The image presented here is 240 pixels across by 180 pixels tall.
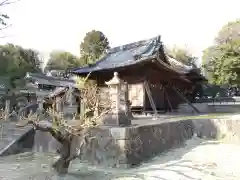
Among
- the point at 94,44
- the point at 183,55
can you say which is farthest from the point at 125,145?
the point at 94,44

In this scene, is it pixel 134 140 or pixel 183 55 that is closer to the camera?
pixel 134 140

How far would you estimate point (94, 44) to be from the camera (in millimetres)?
52438

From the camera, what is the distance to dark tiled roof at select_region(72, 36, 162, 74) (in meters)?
17.5

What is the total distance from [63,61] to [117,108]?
42.2 m

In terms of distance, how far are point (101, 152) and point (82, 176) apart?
4.85 ft

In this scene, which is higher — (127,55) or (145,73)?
(127,55)

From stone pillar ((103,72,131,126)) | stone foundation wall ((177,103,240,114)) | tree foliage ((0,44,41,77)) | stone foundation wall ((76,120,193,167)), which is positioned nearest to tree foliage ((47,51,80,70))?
tree foliage ((0,44,41,77))

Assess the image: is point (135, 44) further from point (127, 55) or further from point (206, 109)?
point (206, 109)

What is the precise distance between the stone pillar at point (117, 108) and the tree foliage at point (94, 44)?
4055cm

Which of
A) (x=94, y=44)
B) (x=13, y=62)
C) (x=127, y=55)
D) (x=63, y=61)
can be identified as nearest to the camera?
(x=127, y=55)

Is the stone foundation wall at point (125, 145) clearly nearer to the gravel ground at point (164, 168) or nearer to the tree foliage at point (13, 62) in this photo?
the gravel ground at point (164, 168)

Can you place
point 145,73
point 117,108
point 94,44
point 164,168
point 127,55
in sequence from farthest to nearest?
point 94,44 < point 127,55 < point 145,73 < point 117,108 < point 164,168

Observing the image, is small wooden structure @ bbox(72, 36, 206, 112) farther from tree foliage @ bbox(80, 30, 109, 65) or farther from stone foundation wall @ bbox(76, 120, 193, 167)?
tree foliage @ bbox(80, 30, 109, 65)

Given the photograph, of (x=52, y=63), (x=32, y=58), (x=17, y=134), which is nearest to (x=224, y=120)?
(x=17, y=134)
